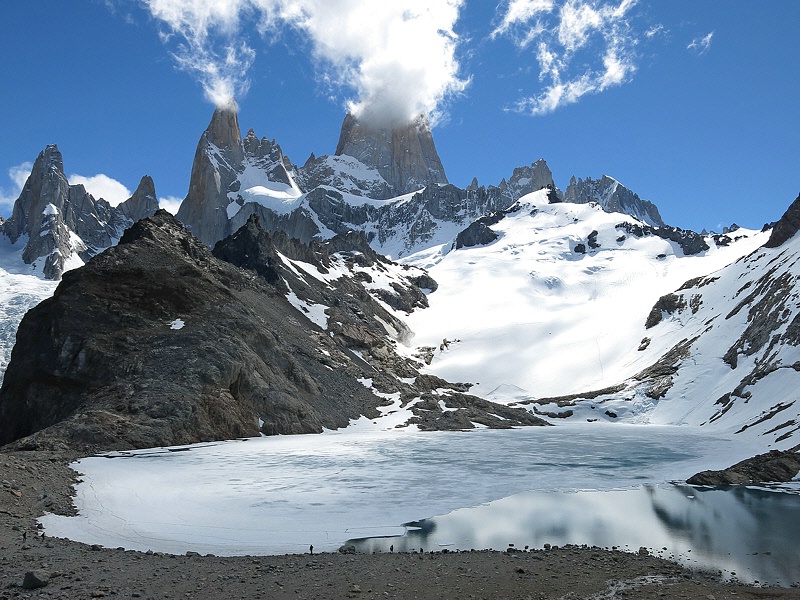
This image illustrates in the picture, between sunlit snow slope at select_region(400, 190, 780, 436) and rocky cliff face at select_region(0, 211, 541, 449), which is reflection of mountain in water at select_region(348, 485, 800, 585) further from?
sunlit snow slope at select_region(400, 190, 780, 436)

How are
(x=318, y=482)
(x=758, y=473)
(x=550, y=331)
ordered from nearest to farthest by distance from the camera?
(x=318, y=482)
(x=758, y=473)
(x=550, y=331)

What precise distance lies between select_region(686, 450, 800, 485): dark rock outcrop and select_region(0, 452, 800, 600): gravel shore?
20.5 metres

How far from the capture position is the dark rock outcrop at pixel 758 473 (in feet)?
113

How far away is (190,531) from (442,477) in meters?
17.8

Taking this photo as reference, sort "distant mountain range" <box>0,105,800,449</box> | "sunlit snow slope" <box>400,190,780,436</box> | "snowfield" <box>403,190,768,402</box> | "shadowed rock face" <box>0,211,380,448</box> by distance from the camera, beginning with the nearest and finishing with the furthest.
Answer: "shadowed rock face" <box>0,211,380,448</box>
"distant mountain range" <box>0,105,800,449</box>
"sunlit snow slope" <box>400,190,780,436</box>
"snowfield" <box>403,190,768,402</box>

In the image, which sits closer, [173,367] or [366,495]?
[366,495]

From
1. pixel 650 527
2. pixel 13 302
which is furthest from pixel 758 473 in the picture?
pixel 13 302

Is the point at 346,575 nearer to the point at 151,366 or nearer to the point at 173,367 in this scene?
the point at 173,367

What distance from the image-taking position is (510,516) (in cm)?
2488

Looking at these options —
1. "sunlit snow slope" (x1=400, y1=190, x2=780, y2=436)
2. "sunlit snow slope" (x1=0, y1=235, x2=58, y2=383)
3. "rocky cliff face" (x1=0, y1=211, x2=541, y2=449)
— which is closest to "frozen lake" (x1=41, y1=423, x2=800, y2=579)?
"rocky cliff face" (x1=0, y1=211, x2=541, y2=449)

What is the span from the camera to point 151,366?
50594 millimetres

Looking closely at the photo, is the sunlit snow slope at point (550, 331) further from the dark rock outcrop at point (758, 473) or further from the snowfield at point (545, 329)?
the dark rock outcrop at point (758, 473)

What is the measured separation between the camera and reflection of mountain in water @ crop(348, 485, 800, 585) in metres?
18.4

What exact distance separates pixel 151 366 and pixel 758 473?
4479cm
